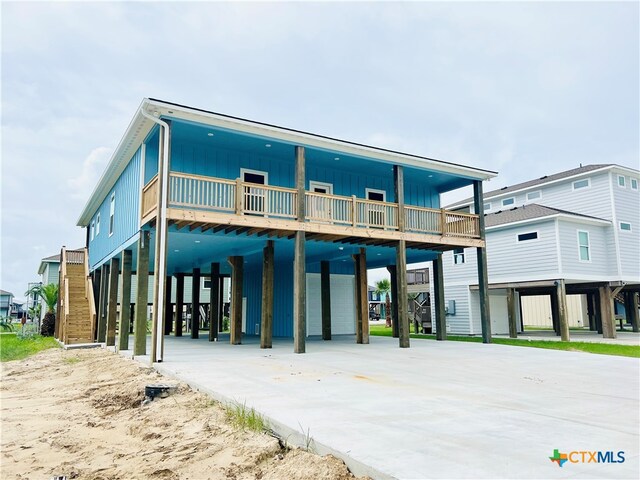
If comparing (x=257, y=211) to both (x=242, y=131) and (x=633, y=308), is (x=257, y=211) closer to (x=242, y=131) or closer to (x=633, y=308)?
(x=242, y=131)

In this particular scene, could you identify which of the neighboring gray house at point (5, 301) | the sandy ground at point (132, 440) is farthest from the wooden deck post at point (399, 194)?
the neighboring gray house at point (5, 301)

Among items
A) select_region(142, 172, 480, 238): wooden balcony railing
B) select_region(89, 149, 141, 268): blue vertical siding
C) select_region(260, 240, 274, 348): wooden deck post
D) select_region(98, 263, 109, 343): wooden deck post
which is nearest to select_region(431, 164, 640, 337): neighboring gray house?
select_region(142, 172, 480, 238): wooden balcony railing

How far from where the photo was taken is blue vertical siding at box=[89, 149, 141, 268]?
14.2m

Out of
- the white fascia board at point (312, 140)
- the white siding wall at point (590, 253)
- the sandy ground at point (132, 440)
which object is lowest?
the sandy ground at point (132, 440)

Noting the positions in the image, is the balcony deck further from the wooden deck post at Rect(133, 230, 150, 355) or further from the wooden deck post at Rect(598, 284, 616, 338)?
the wooden deck post at Rect(598, 284, 616, 338)

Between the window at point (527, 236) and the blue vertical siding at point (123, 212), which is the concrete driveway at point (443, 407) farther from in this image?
the window at point (527, 236)

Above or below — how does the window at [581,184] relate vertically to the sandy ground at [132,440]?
above

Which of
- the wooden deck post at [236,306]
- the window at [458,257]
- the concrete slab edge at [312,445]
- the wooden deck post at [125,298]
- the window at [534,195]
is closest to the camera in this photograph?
the concrete slab edge at [312,445]

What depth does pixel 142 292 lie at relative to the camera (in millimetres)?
11781

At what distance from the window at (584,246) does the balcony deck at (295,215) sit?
26.4 feet

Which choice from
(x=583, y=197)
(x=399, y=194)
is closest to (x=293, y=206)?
(x=399, y=194)

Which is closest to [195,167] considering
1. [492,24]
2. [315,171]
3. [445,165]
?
[315,171]

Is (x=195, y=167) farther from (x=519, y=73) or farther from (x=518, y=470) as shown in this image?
(x=519, y=73)

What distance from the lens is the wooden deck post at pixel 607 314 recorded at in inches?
838
